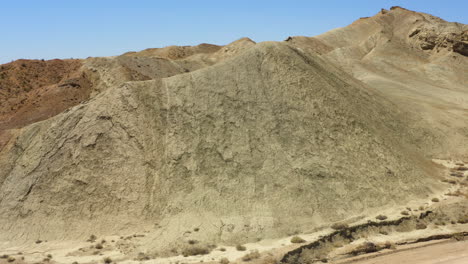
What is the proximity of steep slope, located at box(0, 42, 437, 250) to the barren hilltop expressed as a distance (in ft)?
0.23

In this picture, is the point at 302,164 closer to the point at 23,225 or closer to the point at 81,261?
the point at 81,261

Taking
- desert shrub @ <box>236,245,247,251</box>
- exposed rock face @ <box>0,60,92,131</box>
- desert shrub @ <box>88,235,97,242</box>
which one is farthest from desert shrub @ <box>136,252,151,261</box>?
exposed rock face @ <box>0,60,92,131</box>

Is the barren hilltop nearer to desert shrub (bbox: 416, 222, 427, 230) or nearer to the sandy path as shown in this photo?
desert shrub (bbox: 416, 222, 427, 230)

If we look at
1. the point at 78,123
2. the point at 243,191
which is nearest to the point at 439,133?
the point at 243,191

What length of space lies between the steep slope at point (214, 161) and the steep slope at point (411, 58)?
32.7 feet

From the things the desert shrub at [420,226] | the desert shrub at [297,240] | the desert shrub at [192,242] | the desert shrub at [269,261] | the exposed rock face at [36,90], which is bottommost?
the desert shrub at [269,261]

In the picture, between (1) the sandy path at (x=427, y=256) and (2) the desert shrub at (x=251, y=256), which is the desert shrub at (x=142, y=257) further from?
(1) the sandy path at (x=427, y=256)

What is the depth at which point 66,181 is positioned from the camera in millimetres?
22328

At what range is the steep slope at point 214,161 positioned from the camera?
20656 mm

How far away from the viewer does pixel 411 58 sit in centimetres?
5731

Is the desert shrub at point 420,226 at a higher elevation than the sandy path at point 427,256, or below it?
higher

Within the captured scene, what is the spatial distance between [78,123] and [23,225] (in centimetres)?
623


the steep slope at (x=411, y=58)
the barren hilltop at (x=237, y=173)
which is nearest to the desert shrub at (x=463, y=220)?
the barren hilltop at (x=237, y=173)

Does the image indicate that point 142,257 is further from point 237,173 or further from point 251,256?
point 237,173
